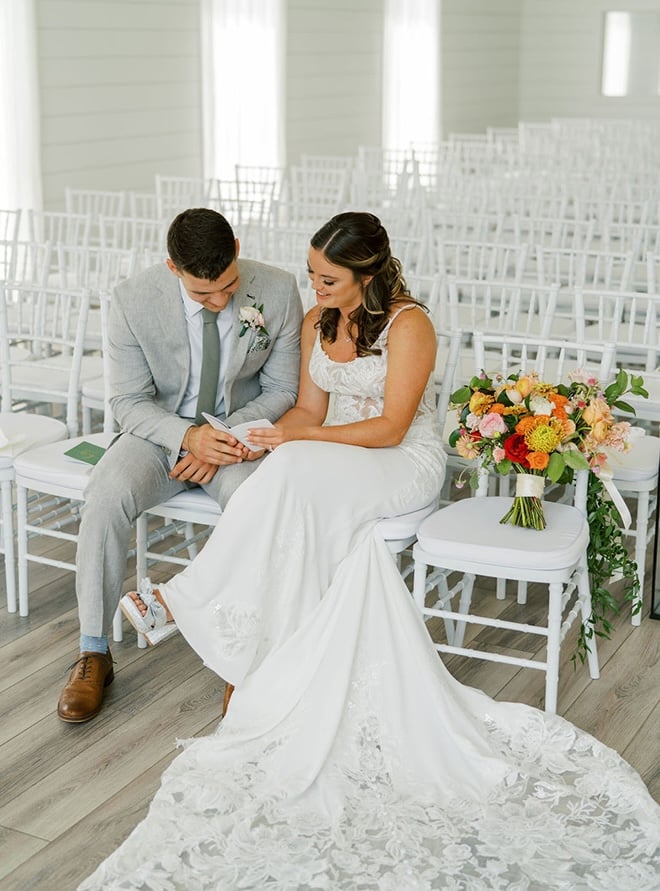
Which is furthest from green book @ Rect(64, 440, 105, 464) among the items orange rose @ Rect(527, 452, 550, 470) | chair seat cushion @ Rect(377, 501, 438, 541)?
orange rose @ Rect(527, 452, 550, 470)

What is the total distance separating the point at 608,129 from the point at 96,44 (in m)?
5.54

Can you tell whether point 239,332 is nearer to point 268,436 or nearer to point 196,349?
point 196,349

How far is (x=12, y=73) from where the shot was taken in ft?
27.2

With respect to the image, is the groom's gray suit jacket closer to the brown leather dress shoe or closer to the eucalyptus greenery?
the brown leather dress shoe

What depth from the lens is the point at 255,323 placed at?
351 cm

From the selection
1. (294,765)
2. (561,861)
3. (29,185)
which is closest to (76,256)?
(29,185)

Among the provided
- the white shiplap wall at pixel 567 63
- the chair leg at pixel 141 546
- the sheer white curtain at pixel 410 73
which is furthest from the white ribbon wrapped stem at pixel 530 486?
the white shiplap wall at pixel 567 63

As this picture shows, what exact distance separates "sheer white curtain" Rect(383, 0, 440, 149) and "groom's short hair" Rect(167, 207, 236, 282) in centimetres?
1086

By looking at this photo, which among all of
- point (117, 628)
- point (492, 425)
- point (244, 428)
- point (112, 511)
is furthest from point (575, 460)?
point (117, 628)

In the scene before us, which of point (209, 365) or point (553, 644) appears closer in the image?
point (553, 644)

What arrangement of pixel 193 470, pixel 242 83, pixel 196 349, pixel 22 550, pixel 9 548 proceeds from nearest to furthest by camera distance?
pixel 193 470, pixel 196 349, pixel 22 550, pixel 9 548, pixel 242 83

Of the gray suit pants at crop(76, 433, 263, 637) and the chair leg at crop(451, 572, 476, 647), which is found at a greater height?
the gray suit pants at crop(76, 433, 263, 637)

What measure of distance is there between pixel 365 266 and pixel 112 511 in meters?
0.94

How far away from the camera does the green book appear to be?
362cm
